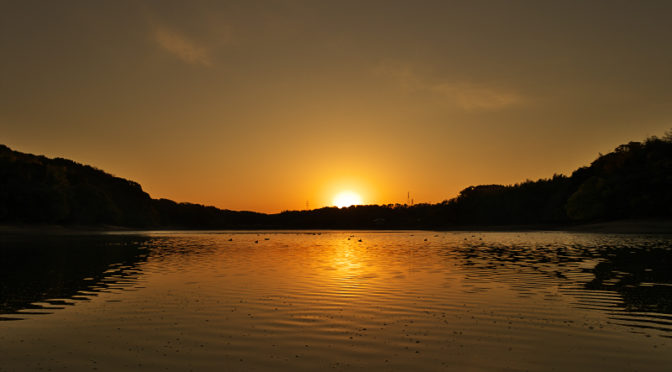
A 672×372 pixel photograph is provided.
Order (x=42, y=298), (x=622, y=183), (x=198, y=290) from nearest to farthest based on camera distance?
(x=42, y=298) < (x=198, y=290) < (x=622, y=183)

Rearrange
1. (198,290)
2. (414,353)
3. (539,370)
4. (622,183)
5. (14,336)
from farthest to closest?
(622,183), (198,290), (14,336), (414,353), (539,370)

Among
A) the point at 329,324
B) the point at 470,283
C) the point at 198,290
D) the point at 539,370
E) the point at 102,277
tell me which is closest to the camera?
the point at 539,370

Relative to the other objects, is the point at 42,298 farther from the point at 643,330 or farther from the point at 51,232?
the point at 51,232

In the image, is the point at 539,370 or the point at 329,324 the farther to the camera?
the point at 329,324

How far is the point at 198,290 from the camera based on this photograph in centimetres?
2344

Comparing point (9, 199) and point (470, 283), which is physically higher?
point (9, 199)

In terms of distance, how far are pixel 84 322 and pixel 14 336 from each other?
226 cm

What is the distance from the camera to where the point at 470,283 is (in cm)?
2517

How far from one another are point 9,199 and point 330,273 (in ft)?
372

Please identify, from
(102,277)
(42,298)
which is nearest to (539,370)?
(42,298)

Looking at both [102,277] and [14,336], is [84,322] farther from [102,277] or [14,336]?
[102,277]

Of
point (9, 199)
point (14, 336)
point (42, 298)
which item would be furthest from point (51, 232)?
point (14, 336)

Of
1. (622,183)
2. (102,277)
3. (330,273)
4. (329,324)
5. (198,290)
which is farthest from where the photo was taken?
(622,183)

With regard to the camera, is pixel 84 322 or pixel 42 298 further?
pixel 42 298
